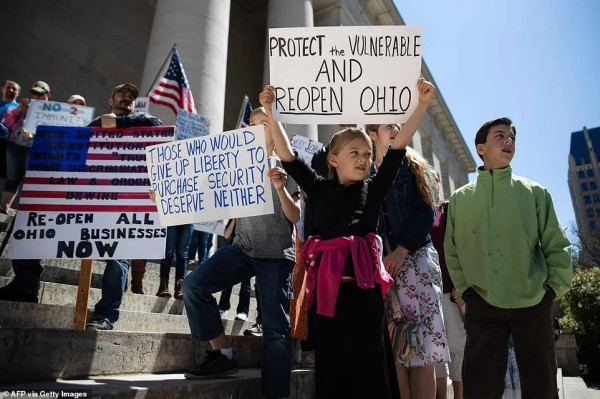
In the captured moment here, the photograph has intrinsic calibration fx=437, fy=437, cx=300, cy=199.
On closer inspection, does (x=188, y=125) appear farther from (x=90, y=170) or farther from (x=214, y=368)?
(x=214, y=368)

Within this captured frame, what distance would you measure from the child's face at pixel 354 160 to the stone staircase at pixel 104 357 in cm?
145

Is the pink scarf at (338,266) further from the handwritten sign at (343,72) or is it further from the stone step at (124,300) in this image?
the stone step at (124,300)

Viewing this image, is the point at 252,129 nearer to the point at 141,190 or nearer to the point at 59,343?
the point at 141,190

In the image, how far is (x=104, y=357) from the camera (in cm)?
267

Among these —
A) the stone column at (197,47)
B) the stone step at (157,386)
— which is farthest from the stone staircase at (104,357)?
the stone column at (197,47)

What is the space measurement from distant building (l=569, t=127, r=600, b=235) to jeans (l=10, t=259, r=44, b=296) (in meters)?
102

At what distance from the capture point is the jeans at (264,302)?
2721 millimetres

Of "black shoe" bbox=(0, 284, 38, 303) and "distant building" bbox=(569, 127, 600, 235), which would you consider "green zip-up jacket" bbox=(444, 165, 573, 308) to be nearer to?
"black shoe" bbox=(0, 284, 38, 303)

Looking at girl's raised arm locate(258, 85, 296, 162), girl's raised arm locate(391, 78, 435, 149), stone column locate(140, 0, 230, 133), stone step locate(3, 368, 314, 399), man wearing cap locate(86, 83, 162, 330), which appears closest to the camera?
stone step locate(3, 368, 314, 399)

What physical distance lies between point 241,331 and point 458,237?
2.67m

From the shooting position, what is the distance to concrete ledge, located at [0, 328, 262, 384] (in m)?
2.30

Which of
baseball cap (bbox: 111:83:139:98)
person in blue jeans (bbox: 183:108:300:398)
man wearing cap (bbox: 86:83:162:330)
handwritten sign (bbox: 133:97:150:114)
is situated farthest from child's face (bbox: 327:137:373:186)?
handwritten sign (bbox: 133:97:150:114)

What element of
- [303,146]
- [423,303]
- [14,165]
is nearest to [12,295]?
[423,303]

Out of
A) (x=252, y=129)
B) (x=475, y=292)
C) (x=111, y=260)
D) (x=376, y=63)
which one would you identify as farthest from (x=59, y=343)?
(x=376, y=63)
